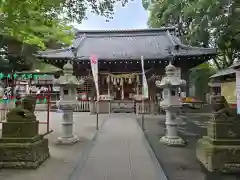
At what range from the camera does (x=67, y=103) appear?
696 centimetres

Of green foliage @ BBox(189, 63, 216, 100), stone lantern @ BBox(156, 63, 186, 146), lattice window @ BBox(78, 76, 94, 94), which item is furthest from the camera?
green foliage @ BBox(189, 63, 216, 100)

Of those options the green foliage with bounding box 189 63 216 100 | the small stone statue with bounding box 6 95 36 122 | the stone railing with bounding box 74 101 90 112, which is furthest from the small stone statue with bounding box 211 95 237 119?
the green foliage with bounding box 189 63 216 100

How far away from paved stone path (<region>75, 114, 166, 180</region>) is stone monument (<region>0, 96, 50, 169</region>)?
40.6 inches

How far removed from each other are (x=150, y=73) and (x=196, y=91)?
469 inches

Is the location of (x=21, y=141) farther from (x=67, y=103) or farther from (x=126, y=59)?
(x=126, y=59)

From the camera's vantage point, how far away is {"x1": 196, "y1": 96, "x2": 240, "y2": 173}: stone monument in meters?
4.43

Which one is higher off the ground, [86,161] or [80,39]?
[80,39]

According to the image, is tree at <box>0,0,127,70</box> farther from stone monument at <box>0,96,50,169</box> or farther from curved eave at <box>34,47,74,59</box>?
curved eave at <box>34,47,74,59</box>

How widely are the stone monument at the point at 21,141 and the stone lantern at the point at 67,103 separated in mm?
1719

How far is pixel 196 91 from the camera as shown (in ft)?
84.8

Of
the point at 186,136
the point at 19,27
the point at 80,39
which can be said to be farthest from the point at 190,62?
the point at 19,27

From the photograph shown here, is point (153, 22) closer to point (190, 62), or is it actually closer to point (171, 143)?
point (190, 62)

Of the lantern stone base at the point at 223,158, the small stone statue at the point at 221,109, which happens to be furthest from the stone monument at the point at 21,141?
the small stone statue at the point at 221,109

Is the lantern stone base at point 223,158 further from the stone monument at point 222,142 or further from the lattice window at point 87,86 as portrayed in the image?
the lattice window at point 87,86
